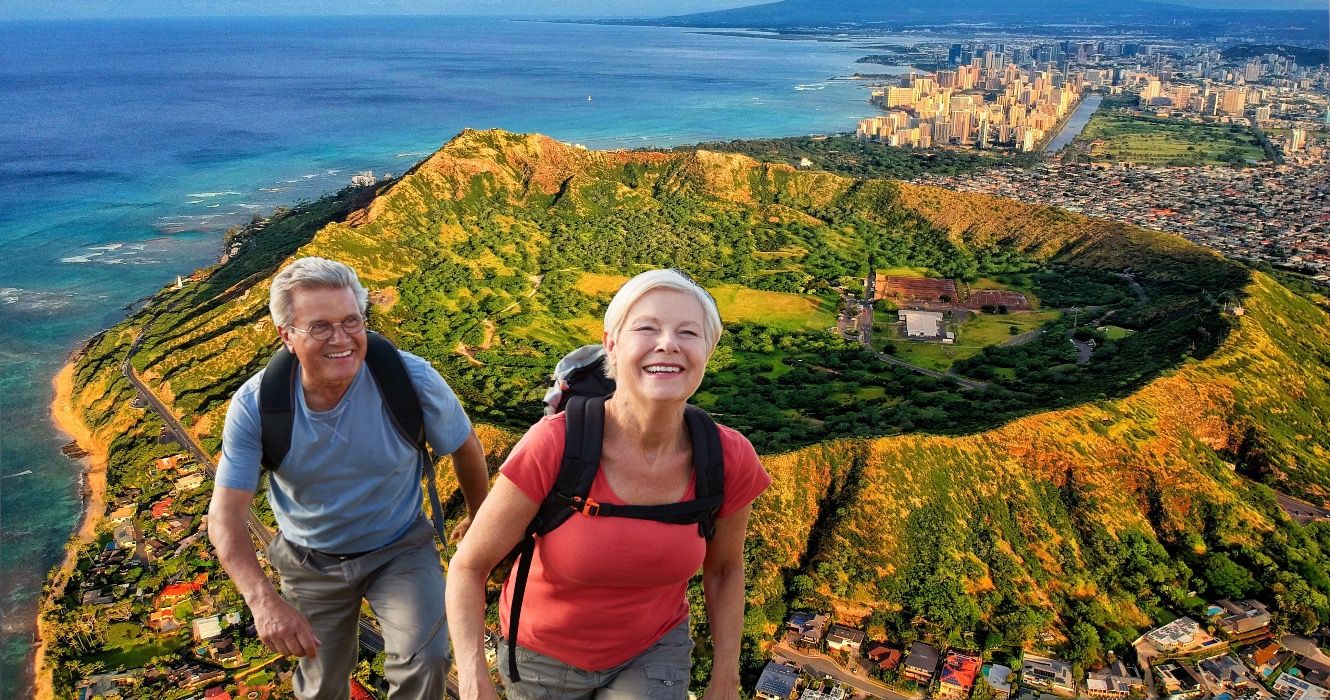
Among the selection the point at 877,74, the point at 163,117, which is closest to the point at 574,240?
the point at 163,117

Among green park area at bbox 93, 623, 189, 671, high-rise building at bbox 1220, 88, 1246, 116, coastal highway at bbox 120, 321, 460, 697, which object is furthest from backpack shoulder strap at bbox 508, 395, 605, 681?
high-rise building at bbox 1220, 88, 1246, 116

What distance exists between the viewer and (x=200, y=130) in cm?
8112

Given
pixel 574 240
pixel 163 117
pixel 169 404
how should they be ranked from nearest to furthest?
pixel 169 404 → pixel 574 240 → pixel 163 117

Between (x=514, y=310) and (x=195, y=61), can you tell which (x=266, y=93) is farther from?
(x=514, y=310)

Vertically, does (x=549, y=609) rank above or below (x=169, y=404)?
above

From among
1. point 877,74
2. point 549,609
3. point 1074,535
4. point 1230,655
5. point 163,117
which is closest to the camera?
point 549,609

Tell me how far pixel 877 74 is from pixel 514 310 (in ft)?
361

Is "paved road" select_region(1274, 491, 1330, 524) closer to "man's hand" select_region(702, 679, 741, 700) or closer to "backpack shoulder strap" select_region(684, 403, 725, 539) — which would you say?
"man's hand" select_region(702, 679, 741, 700)

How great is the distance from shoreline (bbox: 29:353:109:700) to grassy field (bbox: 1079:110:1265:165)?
211 ft

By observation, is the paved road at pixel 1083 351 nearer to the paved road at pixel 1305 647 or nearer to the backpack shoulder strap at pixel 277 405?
the paved road at pixel 1305 647

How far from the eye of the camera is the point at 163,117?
87500mm

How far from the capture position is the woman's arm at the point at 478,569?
260 cm

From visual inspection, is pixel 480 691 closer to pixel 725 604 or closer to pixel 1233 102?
pixel 725 604

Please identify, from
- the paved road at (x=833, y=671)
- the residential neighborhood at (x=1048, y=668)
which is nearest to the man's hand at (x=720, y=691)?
the residential neighborhood at (x=1048, y=668)
